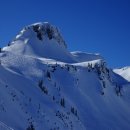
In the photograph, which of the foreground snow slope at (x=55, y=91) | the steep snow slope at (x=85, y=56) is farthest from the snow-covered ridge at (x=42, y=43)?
the steep snow slope at (x=85, y=56)

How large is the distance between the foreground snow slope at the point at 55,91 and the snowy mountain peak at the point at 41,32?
47 centimetres

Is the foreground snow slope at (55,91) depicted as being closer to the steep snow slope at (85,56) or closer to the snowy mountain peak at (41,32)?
the steep snow slope at (85,56)

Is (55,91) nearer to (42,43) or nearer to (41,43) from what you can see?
(41,43)

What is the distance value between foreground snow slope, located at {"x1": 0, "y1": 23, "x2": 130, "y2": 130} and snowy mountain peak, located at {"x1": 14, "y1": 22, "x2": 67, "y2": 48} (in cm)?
47

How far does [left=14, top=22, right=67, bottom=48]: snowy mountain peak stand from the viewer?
429 feet

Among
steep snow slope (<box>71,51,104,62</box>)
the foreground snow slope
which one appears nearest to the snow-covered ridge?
the foreground snow slope

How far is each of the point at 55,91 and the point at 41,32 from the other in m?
45.7

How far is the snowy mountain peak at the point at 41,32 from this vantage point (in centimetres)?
13062

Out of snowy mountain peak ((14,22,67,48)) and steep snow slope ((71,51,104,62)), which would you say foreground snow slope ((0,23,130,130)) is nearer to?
steep snow slope ((71,51,104,62))

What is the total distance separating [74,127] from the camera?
7456cm

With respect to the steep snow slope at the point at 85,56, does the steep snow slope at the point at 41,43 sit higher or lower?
higher

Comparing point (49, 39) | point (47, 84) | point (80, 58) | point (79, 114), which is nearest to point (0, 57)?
point (47, 84)

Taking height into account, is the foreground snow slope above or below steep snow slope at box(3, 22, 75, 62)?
below

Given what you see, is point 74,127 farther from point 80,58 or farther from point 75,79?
point 80,58
